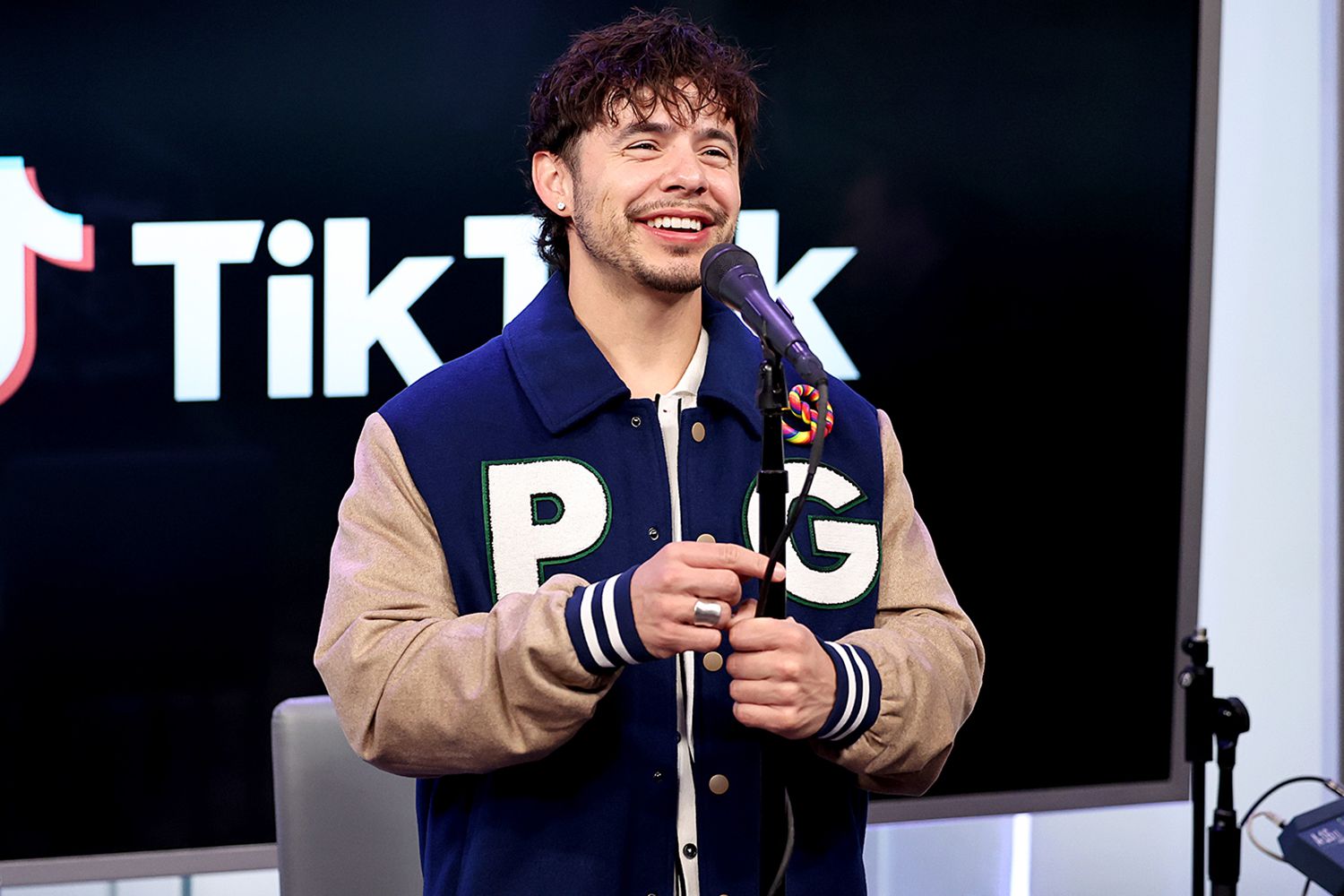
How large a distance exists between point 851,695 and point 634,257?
58 cm

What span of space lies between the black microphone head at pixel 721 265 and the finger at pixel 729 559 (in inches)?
9.4

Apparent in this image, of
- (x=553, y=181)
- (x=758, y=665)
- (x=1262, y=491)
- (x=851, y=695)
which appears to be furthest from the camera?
(x=1262, y=491)

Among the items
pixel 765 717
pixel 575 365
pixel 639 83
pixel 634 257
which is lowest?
pixel 765 717

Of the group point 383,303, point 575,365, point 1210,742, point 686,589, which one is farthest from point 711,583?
point 383,303

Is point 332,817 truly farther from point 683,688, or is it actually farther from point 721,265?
point 721,265

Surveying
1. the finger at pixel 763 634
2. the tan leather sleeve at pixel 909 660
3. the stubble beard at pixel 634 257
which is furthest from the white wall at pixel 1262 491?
the finger at pixel 763 634

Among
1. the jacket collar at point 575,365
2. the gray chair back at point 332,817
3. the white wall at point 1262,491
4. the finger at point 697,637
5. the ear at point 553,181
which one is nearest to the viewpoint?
the finger at point 697,637

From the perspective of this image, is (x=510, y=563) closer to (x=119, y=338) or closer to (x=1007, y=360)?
(x=119, y=338)

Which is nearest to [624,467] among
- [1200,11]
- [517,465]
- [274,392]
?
[517,465]

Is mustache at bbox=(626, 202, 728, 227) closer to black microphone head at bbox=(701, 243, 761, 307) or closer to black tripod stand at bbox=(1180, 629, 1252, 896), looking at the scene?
black microphone head at bbox=(701, 243, 761, 307)

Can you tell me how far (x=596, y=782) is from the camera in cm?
169

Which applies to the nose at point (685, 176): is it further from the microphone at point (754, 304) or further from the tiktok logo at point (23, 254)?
the tiktok logo at point (23, 254)

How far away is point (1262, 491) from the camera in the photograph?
3582 millimetres

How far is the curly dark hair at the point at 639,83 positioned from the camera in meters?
1.85
